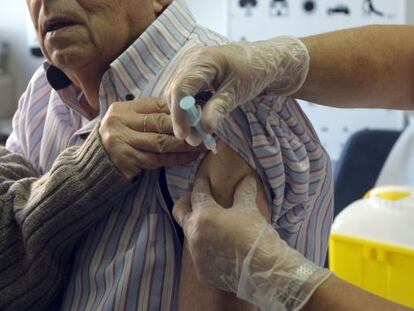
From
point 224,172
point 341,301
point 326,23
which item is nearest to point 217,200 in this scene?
point 224,172

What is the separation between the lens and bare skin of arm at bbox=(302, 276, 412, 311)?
2.87ft

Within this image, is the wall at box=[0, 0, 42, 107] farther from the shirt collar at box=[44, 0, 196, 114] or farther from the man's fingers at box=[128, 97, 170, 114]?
the man's fingers at box=[128, 97, 170, 114]

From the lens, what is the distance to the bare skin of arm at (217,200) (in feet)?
3.25

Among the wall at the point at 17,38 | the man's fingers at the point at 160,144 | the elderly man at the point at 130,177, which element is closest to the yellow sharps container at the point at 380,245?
the elderly man at the point at 130,177

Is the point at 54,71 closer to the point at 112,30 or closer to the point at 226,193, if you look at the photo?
the point at 112,30

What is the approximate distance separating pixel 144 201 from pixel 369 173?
1529 millimetres

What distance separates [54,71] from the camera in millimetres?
1266

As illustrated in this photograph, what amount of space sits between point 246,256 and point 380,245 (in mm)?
872

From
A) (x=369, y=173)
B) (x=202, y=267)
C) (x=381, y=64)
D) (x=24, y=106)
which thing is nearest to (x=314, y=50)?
(x=381, y=64)

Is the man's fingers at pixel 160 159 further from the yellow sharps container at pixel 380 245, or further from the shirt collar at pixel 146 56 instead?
the yellow sharps container at pixel 380 245

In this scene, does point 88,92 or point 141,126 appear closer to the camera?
point 141,126

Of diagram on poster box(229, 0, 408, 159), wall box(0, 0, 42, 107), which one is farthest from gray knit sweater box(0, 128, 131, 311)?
wall box(0, 0, 42, 107)

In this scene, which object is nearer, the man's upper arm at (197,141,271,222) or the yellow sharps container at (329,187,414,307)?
the man's upper arm at (197,141,271,222)

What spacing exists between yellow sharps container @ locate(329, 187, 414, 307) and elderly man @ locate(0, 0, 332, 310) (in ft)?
1.88
